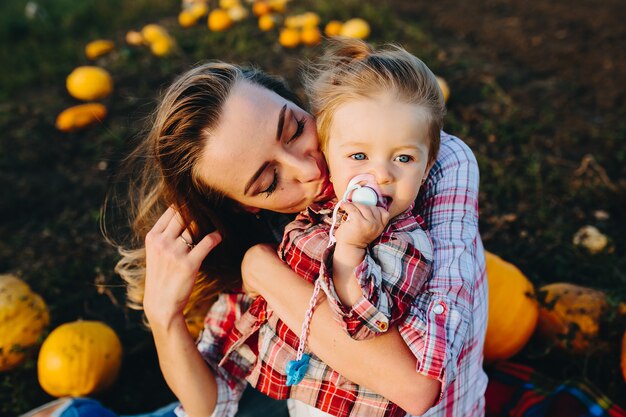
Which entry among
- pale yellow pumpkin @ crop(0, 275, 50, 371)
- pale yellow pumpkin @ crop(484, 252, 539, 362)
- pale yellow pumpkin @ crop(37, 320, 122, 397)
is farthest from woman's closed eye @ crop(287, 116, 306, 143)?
pale yellow pumpkin @ crop(0, 275, 50, 371)

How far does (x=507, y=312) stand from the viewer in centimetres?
290

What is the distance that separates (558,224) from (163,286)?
2.68 meters

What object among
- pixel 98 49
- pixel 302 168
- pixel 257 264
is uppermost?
pixel 302 168

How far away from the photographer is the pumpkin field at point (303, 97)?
3010mm

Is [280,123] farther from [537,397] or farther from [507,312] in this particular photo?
[537,397]

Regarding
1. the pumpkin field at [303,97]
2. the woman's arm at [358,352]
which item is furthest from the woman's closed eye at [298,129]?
the pumpkin field at [303,97]

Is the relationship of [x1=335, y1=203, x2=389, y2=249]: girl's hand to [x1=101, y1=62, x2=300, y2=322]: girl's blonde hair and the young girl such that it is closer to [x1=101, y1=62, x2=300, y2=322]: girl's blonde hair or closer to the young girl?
the young girl

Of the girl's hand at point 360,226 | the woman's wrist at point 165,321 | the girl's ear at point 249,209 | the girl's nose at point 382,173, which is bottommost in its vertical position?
the woman's wrist at point 165,321

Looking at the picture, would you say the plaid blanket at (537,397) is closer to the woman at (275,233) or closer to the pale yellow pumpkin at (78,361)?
the woman at (275,233)

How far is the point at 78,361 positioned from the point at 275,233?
1.38m

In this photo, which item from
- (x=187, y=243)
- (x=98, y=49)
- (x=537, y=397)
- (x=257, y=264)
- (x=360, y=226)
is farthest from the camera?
(x=98, y=49)

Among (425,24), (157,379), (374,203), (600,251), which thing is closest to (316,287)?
(374,203)

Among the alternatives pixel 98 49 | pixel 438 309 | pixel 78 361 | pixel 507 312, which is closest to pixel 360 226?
pixel 438 309

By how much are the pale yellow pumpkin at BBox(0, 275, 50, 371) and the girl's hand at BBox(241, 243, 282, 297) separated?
5.29 feet
